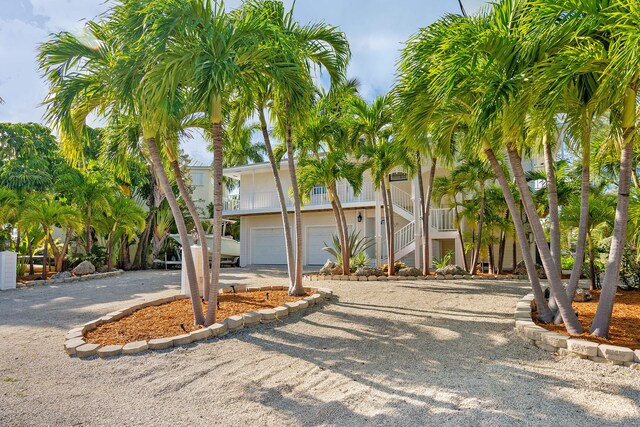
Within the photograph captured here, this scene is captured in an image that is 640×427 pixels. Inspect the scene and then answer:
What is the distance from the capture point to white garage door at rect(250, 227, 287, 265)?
20.4m

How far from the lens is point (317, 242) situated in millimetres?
19406

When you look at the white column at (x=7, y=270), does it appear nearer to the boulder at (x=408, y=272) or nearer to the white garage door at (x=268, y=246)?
the white garage door at (x=268, y=246)

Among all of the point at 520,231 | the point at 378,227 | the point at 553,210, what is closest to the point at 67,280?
the point at 378,227

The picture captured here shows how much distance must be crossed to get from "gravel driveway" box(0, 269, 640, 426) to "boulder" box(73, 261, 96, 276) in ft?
29.5

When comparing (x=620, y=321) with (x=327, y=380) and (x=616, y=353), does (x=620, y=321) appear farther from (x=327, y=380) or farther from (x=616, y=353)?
(x=327, y=380)

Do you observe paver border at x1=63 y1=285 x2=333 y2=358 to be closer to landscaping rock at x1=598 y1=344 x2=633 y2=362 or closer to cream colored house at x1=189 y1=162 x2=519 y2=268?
landscaping rock at x1=598 y1=344 x2=633 y2=362

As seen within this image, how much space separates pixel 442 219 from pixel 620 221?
10.9 m

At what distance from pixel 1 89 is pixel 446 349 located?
1543 centimetres

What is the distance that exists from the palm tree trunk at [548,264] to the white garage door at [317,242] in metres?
14.3

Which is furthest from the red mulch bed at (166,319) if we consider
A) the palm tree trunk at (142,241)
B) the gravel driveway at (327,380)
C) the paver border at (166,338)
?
the palm tree trunk at (142,241)

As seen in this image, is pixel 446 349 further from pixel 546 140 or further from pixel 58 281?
pixel 58 281

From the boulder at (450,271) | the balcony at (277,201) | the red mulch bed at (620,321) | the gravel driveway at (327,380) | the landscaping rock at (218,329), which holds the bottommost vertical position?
the gravel driveway at (327,380)

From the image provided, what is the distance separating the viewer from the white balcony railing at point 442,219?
1498cm

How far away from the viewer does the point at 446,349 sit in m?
4.40
